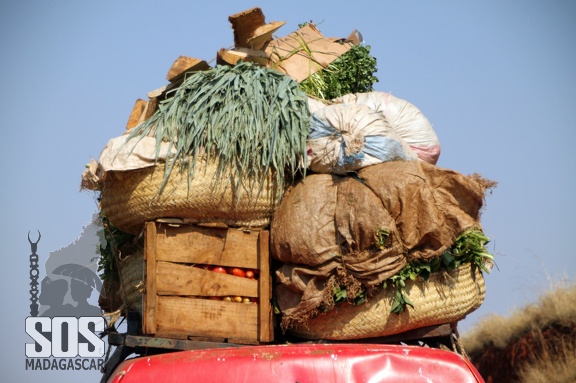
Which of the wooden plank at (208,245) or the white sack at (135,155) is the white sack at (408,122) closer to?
the wooden plank at (208,245)

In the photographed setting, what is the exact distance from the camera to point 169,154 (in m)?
5.51

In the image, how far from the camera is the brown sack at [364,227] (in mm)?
5242

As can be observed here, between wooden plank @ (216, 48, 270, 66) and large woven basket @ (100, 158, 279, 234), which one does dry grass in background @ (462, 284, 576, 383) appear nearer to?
wooden plank @ (216, 48, 270, 66)

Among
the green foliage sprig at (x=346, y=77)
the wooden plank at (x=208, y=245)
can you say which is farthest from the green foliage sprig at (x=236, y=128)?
the green foliage sprig at (x=346, y=77)

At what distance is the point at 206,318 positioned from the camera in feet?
17.9

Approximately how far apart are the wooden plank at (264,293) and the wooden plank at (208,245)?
0.19ft

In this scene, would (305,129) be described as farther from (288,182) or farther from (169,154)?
(169,154)

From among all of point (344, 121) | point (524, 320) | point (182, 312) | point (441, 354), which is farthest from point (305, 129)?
point (524, 320)

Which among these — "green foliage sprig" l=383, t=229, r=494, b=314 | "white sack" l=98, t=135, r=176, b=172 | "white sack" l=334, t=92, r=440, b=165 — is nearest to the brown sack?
"green foliage sprig" l=383, t=229, r=494, b=314

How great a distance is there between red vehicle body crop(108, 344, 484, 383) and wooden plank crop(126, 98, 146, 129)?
228cm

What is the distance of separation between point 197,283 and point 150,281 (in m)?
0.28

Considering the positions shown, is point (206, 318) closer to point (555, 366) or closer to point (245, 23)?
point (245, 23)

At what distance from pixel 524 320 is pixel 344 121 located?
1162 cm

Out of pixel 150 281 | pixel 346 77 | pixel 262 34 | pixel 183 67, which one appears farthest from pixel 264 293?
pixel 346 77
